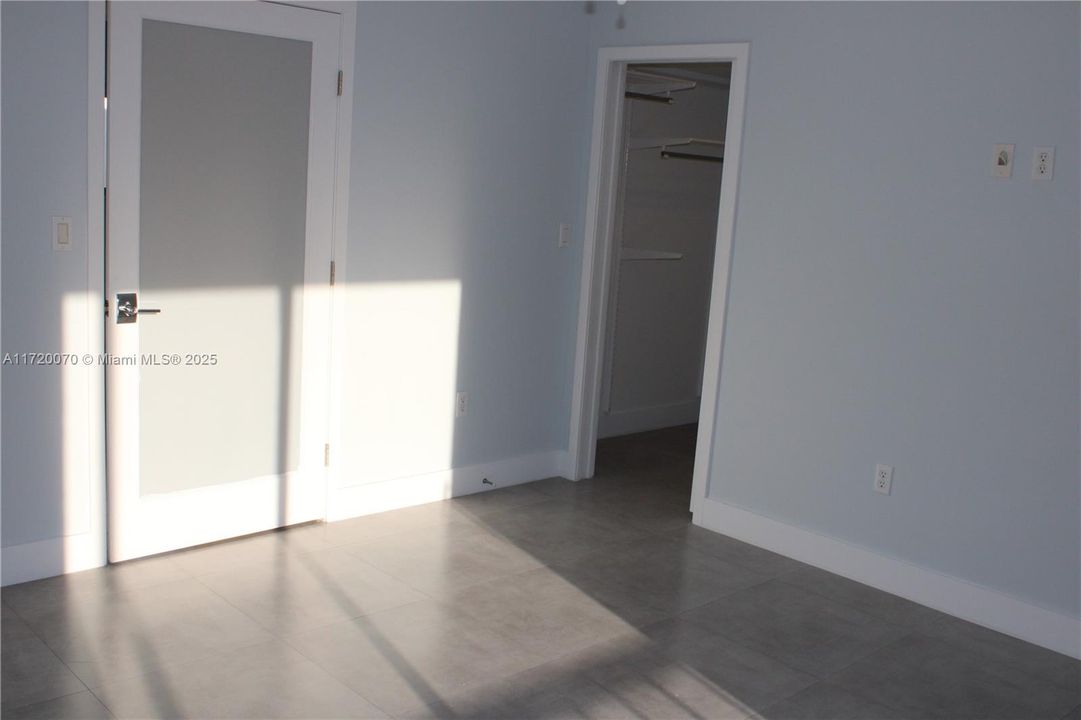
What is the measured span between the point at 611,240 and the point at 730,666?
7.90 feet

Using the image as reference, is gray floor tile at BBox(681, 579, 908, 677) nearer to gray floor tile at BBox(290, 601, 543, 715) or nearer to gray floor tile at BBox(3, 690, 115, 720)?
gray floor tile at BBox(290, 601, 543, 715)

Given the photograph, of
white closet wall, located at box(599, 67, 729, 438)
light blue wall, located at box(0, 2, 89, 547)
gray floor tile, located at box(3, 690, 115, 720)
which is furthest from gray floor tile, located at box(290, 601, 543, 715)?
white closet wall, located at box(599, 67, 729, 438)

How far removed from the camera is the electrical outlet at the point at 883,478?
12.9 feet

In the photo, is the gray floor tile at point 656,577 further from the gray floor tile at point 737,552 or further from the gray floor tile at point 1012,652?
the gray floor tile at point 1012,652

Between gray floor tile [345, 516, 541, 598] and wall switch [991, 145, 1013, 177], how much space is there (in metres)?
2.28

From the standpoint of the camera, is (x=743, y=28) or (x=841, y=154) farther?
(x=743, y=28)

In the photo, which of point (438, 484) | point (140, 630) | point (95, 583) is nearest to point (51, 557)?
point (95, 583)

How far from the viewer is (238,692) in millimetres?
2832

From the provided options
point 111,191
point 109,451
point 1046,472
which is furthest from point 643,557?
point 111,191

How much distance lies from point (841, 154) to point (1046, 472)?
1443 mm

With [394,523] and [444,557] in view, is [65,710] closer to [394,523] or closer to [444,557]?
[444,557]

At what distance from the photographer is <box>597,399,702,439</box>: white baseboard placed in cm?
618

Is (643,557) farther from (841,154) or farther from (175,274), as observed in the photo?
(175,274)

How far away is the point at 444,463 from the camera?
471 cm
